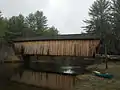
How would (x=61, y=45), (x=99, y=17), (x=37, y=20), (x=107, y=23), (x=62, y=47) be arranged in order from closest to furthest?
1. (x=62, y=47)
2. (x=61, y=45)
3. (x=107, y=23)
4. (x=99, y=17)
5. (x=37, y=20)

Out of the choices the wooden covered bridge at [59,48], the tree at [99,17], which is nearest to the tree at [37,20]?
the tree at [99,17]

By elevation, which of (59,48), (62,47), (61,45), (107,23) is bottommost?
(59,48)

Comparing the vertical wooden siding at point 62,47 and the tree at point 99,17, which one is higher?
the tree at point 99,17

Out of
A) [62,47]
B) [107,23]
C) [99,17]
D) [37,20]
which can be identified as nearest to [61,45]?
[62,47]

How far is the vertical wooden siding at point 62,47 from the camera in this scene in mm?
35906

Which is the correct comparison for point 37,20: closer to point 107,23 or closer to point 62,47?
point 107,23

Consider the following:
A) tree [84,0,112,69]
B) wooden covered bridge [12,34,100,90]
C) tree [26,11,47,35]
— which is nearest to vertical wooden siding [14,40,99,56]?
wooden covered bridge [12,34,100,90]

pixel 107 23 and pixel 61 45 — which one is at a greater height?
pixel 107 23

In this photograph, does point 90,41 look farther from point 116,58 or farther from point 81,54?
point 116,58

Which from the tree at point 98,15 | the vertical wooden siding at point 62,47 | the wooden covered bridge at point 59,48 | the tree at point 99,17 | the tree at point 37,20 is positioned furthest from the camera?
the tree at point 37,20

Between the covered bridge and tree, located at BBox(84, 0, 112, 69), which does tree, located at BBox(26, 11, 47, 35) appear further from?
the covered bridge

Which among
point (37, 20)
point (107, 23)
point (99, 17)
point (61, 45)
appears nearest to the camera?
point (61, 45)

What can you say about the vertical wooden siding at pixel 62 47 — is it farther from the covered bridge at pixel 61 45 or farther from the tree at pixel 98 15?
the tree at pixel 98 15

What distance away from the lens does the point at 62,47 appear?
38.4 meters
